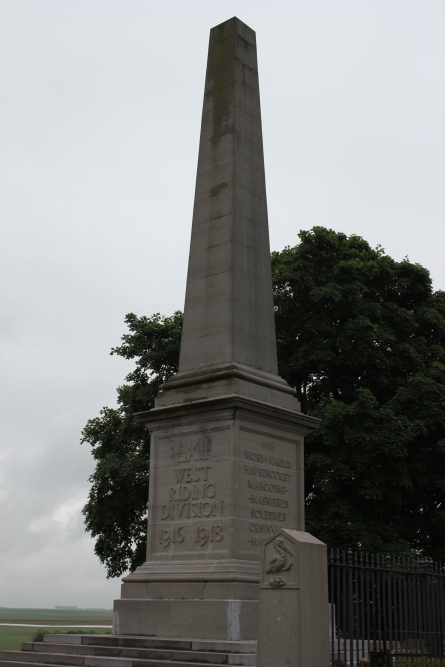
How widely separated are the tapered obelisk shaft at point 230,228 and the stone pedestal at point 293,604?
15.0ft

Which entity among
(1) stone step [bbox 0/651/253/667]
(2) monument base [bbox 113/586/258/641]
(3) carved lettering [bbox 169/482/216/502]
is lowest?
(1) stone step [bbox 0/651/253/667]

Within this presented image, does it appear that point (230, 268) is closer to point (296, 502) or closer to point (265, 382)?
point (265, 382)

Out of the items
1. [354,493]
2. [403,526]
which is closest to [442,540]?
[403,526]

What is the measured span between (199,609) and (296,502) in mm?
2594

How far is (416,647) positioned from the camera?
11.0 meters

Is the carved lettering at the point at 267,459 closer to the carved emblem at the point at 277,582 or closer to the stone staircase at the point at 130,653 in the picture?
the stone staircase at the point at 130,653

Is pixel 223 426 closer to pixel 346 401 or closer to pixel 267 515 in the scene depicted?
pixel 267 515

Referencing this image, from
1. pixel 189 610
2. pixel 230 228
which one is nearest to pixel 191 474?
pixel 189 610

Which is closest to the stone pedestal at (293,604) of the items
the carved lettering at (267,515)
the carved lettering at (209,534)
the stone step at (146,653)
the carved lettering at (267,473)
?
the stone step at (146,653)

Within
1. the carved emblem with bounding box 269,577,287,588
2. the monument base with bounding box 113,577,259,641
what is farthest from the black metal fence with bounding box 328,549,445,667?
the carved emblem with bounding box 269,577,287,588

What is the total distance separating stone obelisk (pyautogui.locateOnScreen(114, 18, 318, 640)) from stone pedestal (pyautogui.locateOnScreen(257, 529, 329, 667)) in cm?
209

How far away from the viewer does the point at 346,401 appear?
80.6 ft

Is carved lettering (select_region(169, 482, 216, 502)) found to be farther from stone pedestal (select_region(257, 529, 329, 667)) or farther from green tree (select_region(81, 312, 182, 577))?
green tree (select_region(81, 312, 182, 577))

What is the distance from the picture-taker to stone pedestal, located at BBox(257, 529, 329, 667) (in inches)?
344
